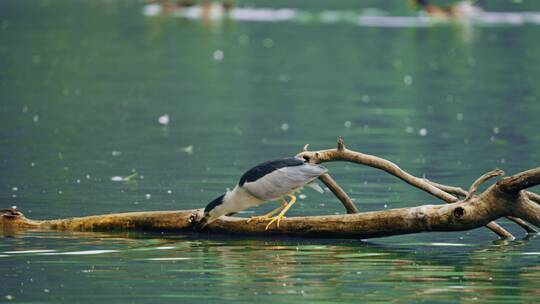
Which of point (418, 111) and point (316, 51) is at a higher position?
point (316, 51)

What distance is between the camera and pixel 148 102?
91.1 feet

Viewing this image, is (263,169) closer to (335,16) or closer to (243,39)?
(243,39)

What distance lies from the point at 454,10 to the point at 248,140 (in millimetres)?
36815

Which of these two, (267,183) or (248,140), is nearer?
(267,183)

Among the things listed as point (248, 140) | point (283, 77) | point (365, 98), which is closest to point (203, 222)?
point (248, 140)

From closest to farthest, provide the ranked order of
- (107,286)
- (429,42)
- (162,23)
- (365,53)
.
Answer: (107,286) → (365,53) → (429,42) → (162,23)

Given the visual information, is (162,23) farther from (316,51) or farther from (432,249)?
(432,249)

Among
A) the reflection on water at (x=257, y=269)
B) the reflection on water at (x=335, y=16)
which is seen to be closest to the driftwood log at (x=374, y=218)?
the reflection on water at (x=257, y=269)

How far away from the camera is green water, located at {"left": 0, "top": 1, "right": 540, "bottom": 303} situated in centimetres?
1169

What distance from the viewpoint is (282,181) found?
1308 centimetres

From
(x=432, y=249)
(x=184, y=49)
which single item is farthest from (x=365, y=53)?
(x=432, y=249)

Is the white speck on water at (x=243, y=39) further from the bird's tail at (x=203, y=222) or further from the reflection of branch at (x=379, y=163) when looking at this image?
the bird's tail at (x=203, y=222)

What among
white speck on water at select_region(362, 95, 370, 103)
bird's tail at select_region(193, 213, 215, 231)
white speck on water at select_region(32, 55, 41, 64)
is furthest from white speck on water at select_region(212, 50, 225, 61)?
bird's tail at select_region(193, 213, 215, 231)

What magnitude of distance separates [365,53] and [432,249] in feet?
91.3
